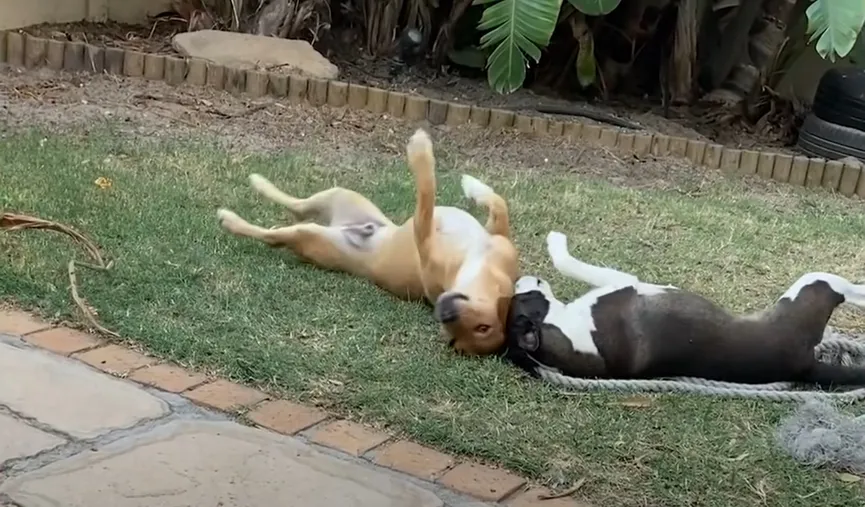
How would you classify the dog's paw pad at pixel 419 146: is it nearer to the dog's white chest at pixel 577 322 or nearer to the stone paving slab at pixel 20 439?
the dog's white chest at pixel 577 322

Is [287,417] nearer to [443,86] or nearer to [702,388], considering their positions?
[702,388]

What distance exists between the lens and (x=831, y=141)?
543cm

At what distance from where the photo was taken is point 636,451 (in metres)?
2.15

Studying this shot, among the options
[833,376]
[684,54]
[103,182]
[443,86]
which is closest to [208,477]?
[833,376]

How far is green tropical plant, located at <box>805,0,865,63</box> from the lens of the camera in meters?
4.11

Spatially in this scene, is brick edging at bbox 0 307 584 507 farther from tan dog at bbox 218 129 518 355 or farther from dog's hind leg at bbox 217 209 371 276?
dog's hind leg at bbox 217 209 371 276

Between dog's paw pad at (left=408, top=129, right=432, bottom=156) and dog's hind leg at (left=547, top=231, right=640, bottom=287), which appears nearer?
dog's hind leg at (left=547, top=231, right=640, bottom=287)

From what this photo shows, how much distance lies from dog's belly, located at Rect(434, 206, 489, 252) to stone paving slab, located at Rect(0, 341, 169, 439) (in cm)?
100

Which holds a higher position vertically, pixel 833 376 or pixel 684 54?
pixel 684 54

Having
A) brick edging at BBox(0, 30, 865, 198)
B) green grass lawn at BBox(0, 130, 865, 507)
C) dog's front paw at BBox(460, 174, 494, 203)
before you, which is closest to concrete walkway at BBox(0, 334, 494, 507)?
green grass lawn at BBox(0, 130, 865, 507)

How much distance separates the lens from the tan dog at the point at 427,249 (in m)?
2.53

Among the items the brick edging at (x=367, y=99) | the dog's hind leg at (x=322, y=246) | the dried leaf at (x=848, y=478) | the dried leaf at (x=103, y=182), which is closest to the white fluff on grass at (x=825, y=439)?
the dried leaf at (x=848, y=478)

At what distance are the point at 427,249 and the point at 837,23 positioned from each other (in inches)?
91.0

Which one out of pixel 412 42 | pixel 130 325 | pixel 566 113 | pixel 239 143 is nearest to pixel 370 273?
pixel 130 325
